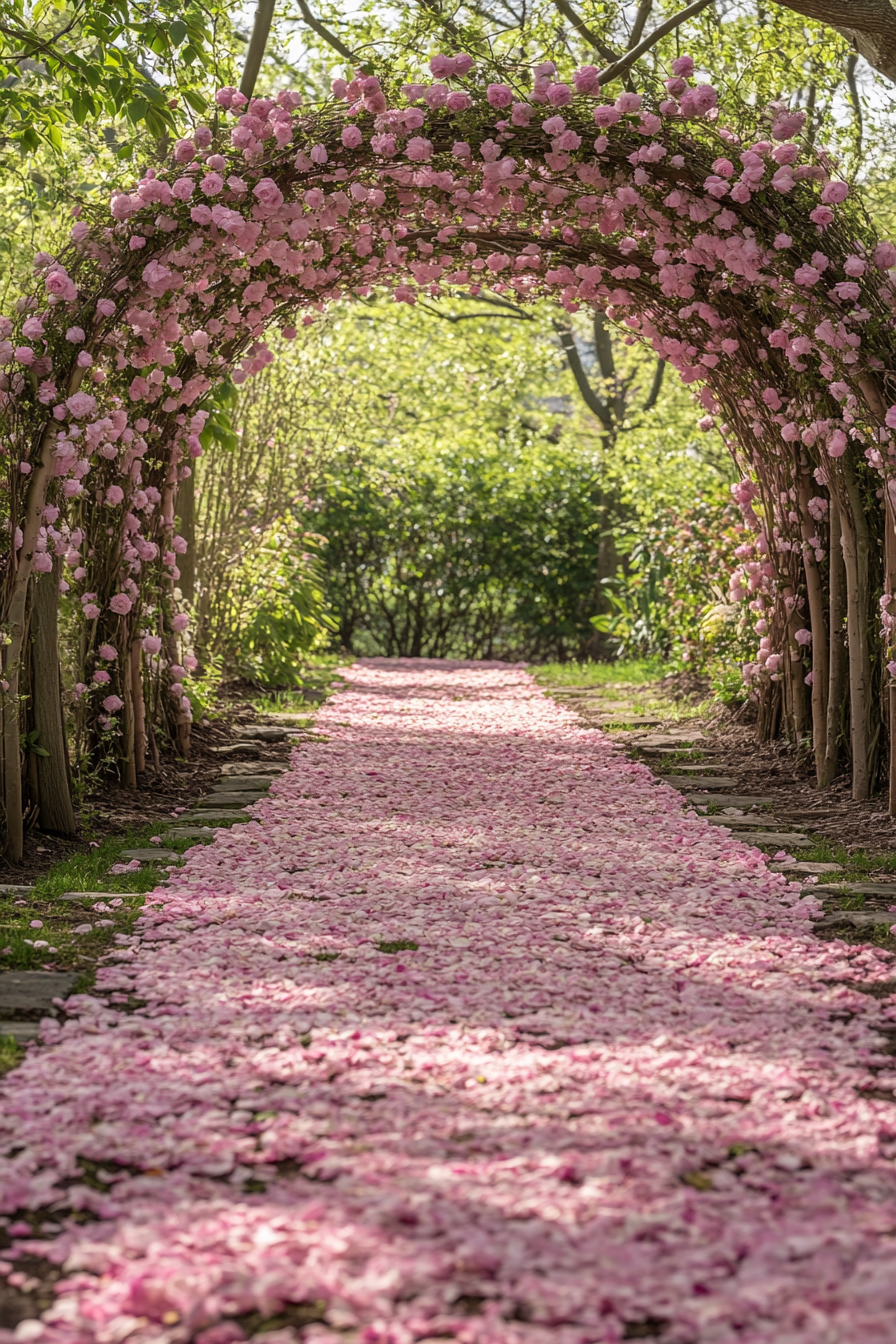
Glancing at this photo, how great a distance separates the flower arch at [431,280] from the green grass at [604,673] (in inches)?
162

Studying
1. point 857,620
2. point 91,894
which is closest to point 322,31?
point 857,620

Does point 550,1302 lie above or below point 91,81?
below

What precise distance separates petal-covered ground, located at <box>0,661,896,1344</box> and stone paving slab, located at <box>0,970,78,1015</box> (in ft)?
0.35

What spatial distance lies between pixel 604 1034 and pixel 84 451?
304 cm

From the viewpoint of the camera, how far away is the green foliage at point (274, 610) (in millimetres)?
8750

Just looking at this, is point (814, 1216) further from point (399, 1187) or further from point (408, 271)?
point (408, 271)

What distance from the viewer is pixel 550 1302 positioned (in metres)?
1.78

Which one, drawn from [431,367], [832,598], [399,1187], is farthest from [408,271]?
[431,367]

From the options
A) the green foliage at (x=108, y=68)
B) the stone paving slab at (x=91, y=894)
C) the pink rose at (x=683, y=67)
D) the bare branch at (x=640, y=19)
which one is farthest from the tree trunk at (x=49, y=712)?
the bare branch at (x=640, y=19)

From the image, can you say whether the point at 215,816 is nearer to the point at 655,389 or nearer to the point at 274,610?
the point at 274,610

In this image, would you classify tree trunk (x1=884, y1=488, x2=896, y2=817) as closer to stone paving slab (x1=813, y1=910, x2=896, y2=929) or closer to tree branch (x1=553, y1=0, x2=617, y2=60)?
stone paving slab (x1=813, y1=910, x2=896, y2=929)

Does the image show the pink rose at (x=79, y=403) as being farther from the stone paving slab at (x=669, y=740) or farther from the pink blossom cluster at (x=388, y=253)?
the stone paving slab at (x=669, y=740)

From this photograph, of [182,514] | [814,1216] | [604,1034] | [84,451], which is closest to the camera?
[814,1216]

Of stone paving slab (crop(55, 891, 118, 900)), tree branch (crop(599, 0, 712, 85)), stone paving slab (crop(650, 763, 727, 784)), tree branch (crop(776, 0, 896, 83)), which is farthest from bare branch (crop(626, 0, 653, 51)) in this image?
stone paving slab (crop(55, 891, 118, 900))
